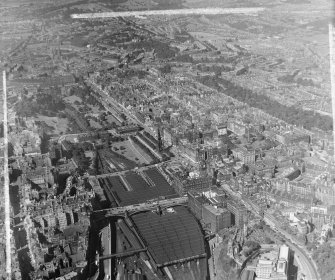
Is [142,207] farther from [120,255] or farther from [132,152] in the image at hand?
[132,152]

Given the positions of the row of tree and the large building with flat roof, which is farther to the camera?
the row of tree

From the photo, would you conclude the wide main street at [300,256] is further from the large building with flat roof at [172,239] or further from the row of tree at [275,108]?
the row of tree at [275,108]

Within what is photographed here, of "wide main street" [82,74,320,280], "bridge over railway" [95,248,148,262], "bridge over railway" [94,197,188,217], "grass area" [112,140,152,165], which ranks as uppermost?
"bridge over railway" [95,248,148,262]

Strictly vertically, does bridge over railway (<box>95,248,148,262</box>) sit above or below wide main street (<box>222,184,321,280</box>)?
above

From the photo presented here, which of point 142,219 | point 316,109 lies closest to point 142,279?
point 142,219

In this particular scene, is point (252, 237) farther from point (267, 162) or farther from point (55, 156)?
point (55, 156)

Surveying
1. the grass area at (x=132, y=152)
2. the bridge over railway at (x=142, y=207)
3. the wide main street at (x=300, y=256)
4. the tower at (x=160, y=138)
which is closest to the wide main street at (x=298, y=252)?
the wide main street at (x=300, y=256)

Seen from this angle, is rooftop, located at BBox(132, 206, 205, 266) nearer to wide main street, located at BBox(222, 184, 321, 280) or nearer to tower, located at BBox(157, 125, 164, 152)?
wide main street, located at BBox(222, 184, 321, 280)

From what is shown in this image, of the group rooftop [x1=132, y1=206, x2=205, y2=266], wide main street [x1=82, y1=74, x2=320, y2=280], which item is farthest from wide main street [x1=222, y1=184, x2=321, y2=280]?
rooftop [x1=132, y1=206, x2=205, y2=266]
